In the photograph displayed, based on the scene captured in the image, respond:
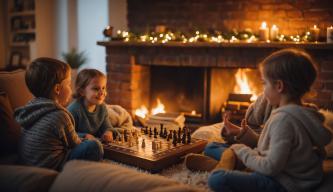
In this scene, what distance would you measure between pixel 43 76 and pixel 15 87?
334 millimetres

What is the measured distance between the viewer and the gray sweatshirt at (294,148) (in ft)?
4.89

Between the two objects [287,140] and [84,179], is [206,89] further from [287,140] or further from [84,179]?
[84,179]

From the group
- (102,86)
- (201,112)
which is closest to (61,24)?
(201,112)

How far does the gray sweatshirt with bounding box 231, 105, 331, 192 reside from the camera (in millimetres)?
1490

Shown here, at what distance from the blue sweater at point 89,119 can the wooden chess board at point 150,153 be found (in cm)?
25

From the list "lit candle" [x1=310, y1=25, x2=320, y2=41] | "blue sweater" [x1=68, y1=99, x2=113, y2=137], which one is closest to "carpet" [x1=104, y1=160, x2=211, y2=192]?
"blue sweater" [x1=68, y1=99, x2=113, y2=137]

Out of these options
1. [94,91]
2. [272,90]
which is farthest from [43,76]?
[272,90]

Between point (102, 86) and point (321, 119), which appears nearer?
point (321, 119)

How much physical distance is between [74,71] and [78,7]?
82 centimetres

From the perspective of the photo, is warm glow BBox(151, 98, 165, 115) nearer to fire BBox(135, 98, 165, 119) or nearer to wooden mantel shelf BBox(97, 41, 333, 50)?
fire BBox(135, 98, 165, 119)

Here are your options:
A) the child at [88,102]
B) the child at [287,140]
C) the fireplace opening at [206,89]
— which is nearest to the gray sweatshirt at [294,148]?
the child at [287,140]

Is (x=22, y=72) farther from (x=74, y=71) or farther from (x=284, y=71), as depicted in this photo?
(x=74, y=71)

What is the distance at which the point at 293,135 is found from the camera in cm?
150

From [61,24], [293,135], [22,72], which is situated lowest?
[293,135]
